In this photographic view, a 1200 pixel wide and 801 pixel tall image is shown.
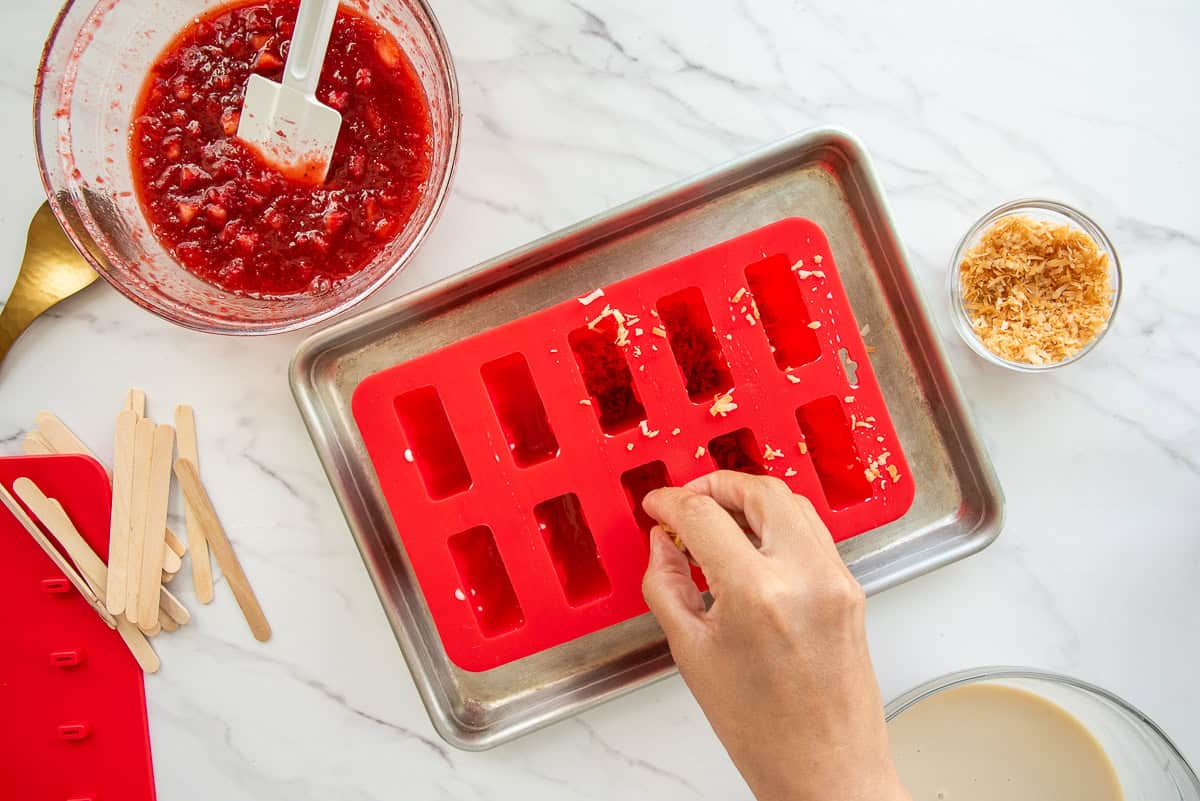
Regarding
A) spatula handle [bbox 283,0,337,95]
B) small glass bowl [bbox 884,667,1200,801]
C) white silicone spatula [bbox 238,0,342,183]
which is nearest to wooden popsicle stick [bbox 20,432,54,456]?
white silicone spatula [bbox 238,0,342,183]

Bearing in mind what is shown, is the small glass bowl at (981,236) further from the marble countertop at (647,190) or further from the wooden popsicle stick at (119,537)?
the wooden popsicle stick at (119,537)

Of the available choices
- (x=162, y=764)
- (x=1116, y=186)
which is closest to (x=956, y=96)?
(x=1116, y=186)

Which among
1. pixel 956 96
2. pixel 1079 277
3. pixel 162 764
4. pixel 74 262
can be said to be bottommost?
pixel 162 764

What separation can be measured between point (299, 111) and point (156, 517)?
2.24 feet

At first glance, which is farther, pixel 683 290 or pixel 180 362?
pixel 180 362

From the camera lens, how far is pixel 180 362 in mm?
1360

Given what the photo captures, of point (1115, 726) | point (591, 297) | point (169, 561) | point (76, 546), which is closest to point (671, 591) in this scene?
point (591, 297)

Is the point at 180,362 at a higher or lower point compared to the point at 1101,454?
higher

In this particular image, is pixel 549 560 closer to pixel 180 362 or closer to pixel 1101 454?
pixel 180 362

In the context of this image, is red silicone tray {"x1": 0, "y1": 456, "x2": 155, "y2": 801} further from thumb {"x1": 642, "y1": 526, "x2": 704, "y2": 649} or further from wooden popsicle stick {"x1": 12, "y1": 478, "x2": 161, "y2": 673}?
thumb {"x1": 642, "y1": 526, "x2": 704, "y2": 649}

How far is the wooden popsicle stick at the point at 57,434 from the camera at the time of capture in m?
1.36

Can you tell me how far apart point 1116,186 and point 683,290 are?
30.5 inches

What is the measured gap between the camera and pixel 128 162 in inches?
48.4

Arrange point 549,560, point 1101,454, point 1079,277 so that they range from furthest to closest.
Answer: point 1101,454 → point 1079,277 → point 549,560
